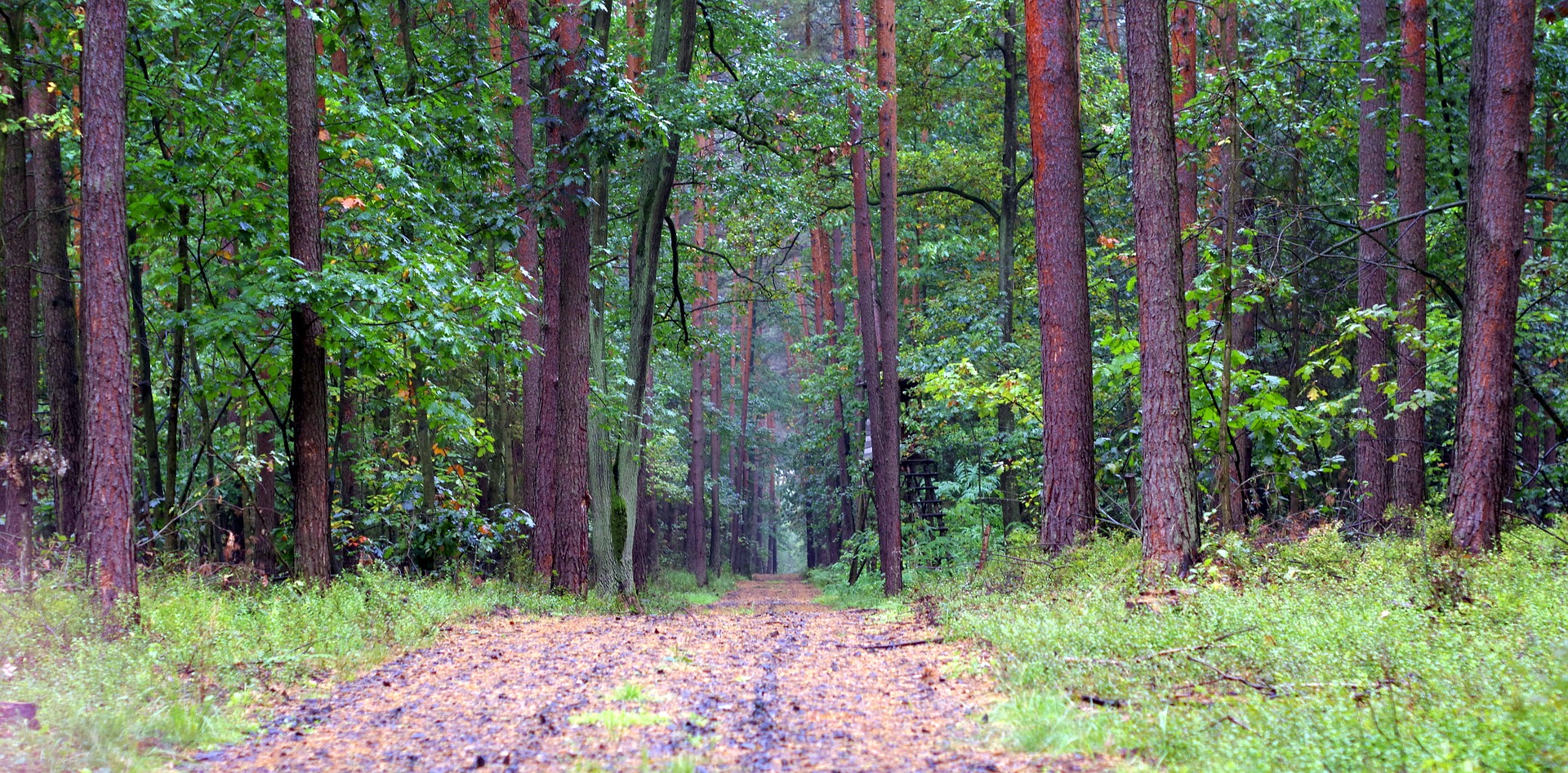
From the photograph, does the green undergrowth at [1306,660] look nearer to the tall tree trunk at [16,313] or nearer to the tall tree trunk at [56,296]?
the tall tree trunk at [16,313]

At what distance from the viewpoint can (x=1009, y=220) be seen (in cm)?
1927

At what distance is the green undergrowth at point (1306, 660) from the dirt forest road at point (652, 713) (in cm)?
44

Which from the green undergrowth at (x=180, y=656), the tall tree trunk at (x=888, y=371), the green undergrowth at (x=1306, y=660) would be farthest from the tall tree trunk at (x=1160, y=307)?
the tall tree trunk at (x=888, y=371)

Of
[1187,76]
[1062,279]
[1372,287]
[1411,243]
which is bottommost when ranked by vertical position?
[1062,279]

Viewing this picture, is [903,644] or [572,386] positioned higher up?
[572,386]

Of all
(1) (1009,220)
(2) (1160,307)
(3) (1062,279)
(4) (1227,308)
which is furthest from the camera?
(1) (1009,220)

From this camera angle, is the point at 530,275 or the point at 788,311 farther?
the point at 788,311

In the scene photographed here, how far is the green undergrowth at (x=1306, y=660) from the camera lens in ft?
11.5

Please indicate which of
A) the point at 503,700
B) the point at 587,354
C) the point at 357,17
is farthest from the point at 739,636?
the point at 357,17

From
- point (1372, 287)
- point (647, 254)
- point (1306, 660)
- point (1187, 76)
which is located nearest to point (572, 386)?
point (647, 254)

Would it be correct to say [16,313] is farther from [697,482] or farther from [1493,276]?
[697,482]

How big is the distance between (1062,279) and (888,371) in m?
6.84

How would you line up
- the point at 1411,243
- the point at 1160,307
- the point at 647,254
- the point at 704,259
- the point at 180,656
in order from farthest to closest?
1. the point at 704,259
2. the point at 647,254
3. the point at 1411,243
4. the point at 1160,307
5. the point at 180,656

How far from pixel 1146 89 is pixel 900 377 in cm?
1298
